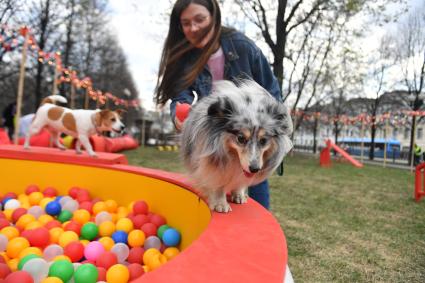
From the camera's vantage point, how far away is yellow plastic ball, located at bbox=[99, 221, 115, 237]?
2.87 meters

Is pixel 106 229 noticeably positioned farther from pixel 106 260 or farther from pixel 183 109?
pixel 183 109

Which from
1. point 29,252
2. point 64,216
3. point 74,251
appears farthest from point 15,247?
point 64,216

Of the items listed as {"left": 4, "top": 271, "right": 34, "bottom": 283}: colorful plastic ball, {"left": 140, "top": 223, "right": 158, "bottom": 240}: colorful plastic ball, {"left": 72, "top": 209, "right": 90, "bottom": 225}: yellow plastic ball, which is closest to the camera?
{"left": 4, "top": 271, "right": 34, "bottom": 283}: colorful plastic ball

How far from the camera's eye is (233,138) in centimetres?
182

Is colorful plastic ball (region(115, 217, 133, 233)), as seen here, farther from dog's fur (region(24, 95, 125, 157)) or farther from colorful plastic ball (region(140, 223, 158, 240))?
dog's fur (region(24, 95, 125, 157))

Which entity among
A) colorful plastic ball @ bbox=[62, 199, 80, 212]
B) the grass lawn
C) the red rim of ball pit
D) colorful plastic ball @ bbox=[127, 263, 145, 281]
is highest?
the red rim of ball pit

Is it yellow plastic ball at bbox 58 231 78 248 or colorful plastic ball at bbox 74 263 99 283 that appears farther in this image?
yellow plastic ball at bbox 58 231 78 248

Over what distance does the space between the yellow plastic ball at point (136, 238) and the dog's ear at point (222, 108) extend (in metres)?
1.39

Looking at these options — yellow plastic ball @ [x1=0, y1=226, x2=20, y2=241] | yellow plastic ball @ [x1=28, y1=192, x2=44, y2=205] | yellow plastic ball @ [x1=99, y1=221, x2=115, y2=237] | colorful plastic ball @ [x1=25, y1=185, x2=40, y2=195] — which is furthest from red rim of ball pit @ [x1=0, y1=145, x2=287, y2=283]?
colorful plastic ball @ [x1=25, y1=185, x2=40, y2=195]

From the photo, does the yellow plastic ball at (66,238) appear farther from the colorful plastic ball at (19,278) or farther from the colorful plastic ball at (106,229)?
the colorful plastic ball at (19,278)

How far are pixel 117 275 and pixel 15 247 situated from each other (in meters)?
0.96

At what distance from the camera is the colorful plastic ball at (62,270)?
1933mm

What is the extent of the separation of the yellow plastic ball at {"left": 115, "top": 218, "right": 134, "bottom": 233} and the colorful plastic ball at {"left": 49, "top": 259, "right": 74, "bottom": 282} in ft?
2.83

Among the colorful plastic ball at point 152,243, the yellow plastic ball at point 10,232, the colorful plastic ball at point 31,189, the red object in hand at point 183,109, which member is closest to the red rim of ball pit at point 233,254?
the red object in hand at point 183,109
